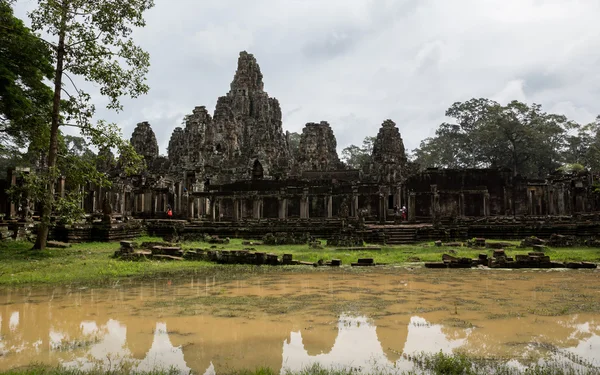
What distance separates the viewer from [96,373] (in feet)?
12.3

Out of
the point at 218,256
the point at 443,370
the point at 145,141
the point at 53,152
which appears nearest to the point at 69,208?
the point at 53,152

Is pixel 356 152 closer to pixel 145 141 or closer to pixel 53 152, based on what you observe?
pixel 145 141

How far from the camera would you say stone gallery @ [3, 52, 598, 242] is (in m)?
26.8

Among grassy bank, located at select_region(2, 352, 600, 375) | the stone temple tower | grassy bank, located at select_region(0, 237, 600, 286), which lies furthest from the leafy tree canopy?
grassy bank, located at select_region(2, 352, 600, 375)

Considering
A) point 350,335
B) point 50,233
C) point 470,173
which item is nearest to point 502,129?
point 470,173

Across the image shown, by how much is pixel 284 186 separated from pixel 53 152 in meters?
20.0

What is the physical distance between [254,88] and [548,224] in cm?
4072

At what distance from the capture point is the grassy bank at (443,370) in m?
3.70

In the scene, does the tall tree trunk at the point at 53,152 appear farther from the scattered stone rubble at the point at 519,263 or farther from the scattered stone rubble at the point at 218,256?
the scattered stone rubble at the point at 519,263

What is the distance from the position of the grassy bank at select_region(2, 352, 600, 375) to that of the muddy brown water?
0.57 feet

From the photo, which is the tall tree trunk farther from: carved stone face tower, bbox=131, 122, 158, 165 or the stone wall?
carved stone face tower, bbox=131, 122, 158, 165

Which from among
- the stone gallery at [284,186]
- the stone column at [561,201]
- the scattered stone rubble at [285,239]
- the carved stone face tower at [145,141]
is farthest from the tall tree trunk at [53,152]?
the carved stone face tower at [145,141]

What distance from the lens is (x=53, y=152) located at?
13.6 metres

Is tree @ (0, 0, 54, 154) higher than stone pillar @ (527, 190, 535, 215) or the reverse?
higher
